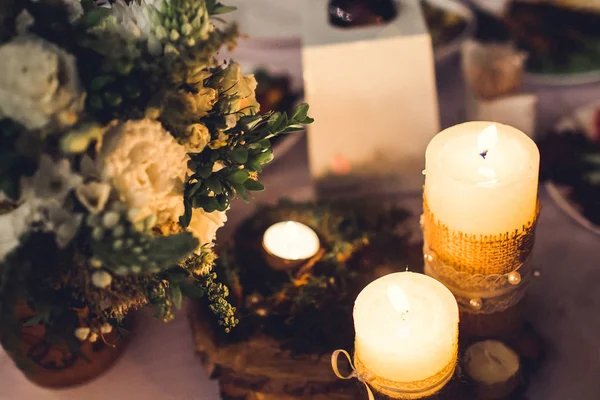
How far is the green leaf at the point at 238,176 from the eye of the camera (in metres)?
0.62

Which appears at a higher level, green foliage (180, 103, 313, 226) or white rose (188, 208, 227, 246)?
green foliage (180, 103, 313, 226)

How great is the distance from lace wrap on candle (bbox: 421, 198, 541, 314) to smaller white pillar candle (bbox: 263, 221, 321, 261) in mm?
159

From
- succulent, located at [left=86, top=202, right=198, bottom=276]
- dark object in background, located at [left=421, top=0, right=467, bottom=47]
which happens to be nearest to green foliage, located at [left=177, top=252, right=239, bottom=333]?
succulent, located at [left=86, top=202, right=198, bottom=276]

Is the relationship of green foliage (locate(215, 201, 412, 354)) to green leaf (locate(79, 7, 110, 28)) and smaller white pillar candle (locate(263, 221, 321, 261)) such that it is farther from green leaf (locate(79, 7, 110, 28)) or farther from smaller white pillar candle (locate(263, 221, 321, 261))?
green leaf (locate(79, 7, 110, 28))

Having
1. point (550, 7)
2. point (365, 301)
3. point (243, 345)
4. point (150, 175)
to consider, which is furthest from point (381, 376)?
point (550, 7)

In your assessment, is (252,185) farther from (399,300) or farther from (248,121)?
(399,300)

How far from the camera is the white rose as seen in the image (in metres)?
0.62

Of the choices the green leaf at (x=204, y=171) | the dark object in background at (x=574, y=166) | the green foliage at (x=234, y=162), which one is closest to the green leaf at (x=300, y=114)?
the green foliage at (x=234, y=162)

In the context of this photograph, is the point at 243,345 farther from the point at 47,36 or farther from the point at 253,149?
the point at 47,36

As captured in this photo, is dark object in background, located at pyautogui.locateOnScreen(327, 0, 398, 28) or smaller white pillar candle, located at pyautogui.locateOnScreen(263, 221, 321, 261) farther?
dark object in background, located at pyautogui.locateOnScreen(327, 0, 398, 28)

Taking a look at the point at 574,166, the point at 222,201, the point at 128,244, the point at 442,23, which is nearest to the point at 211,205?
the point at 222,201

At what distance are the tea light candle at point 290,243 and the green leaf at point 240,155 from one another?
211 mm

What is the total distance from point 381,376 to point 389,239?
24 centimetres

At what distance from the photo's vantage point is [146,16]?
54 cm
